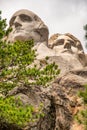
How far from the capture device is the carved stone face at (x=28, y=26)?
59725 mm

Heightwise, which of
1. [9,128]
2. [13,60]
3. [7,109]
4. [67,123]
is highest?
[13,60]

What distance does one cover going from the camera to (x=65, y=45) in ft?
203

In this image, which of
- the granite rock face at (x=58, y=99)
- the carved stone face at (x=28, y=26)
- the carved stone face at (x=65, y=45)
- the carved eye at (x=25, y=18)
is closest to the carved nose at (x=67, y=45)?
the carved stone face at (x=65, y=45)

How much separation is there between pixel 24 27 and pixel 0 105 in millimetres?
43075

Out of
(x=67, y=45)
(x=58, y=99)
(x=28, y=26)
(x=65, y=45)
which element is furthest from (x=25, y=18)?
(x=58, y=99)

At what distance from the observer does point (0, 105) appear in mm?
19156

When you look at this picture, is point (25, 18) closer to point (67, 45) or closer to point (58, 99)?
point (67, 45)

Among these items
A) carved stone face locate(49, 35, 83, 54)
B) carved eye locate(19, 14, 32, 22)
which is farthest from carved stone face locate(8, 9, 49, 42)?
carved stone face locate(49, 35, 83, 54)

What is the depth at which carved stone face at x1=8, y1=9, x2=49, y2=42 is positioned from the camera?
196ft

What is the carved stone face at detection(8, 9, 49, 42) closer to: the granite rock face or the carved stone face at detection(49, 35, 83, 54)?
the carved stone face at detection(49, 35, 83, 54)

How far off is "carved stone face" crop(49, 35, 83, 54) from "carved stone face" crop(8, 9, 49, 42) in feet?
8.35

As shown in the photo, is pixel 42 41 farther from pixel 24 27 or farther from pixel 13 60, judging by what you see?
pixel 13 60

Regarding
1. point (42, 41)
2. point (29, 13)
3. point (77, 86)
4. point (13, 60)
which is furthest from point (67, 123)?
point (29, 13)

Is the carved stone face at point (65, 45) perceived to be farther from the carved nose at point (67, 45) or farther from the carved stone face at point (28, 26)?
the carved stone face at point (28, 26)
